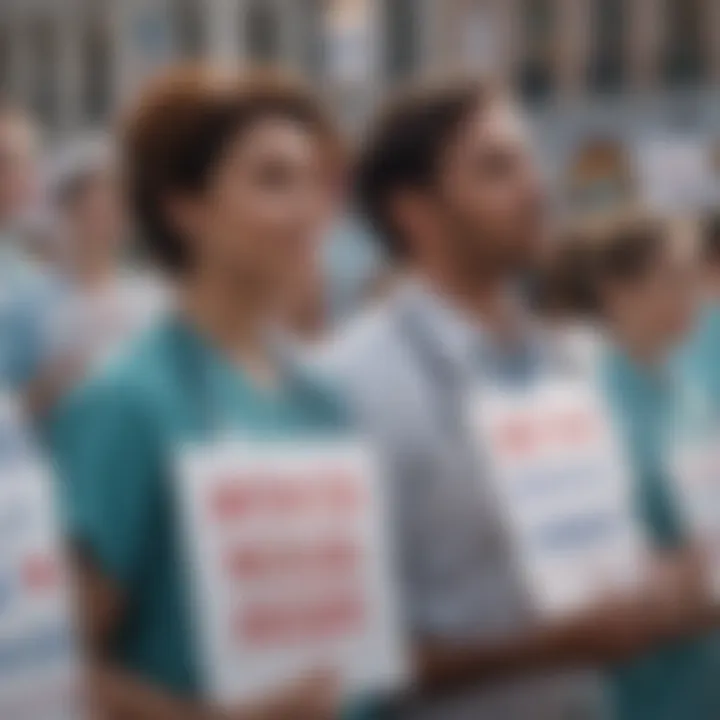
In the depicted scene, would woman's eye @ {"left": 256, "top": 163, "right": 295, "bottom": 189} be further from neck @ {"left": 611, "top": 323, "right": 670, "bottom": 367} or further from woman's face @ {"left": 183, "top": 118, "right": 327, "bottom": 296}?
neck @ {"left": 611, "top": 323, "right": 670, "bottom": 367}

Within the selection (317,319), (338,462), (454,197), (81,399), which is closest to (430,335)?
(454,197)

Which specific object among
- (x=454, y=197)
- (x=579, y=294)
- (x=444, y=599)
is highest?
(x=454, y=197)

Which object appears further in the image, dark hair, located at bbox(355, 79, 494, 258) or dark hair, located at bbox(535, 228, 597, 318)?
dark hair, located at bbox(535, 228, 597, 318)

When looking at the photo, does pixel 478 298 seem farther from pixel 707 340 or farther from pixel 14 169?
pixel 14 169

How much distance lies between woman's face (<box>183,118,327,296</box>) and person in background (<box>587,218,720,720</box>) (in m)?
0.54

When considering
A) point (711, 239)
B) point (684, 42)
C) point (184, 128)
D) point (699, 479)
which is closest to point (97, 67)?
point (684, 42)

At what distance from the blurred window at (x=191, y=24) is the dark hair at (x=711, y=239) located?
1321 cm

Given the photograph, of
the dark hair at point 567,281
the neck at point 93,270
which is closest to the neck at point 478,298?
the dark hair at point 567,281

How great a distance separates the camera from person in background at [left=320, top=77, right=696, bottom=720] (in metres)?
1.83

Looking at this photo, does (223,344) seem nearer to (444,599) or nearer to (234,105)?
(234,105)

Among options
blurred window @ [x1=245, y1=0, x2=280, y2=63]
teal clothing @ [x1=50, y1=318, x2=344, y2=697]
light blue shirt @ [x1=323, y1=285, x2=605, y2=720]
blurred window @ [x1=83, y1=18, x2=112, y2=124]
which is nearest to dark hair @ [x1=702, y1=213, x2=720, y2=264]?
light blue shirt @ [x1=323, y1=285, x2=605, y2=720]

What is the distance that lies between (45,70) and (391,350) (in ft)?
54.8

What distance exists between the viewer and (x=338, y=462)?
167 cm

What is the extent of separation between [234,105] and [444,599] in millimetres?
445
